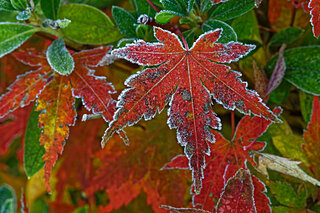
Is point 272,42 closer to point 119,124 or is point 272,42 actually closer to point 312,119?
point 312,119

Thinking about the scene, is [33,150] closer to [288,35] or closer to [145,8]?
[145,8]

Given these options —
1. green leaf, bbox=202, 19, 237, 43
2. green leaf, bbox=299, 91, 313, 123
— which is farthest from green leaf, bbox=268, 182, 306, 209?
green leaf, bbox=202, 19, 237, 43

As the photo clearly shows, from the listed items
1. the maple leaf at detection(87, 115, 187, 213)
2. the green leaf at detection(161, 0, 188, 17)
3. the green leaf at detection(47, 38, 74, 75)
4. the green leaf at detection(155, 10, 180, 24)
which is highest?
the green leaf at detection(161, 0, 188, 17)

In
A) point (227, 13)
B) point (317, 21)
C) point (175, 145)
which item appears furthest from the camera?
point (175, 145)

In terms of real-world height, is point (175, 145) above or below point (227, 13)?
below

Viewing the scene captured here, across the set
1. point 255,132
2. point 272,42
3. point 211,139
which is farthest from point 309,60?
point 211,139

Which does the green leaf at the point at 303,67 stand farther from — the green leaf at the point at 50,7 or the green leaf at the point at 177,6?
the green leaf at the point at 50,7

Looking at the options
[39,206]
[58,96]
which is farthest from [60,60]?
[39,206]

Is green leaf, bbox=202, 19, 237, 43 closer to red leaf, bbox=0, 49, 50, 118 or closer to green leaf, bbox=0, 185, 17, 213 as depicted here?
red leaf, bbox=0, 49, 50, 118
